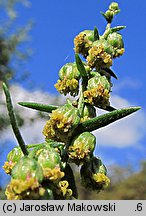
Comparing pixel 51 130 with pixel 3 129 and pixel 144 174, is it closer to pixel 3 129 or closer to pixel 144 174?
pixel 3 129

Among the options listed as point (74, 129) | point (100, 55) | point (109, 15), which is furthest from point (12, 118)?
point (109, 15)

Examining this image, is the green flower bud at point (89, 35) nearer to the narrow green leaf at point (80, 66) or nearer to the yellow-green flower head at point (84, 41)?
the yellow-green flower head at point (84, 41)

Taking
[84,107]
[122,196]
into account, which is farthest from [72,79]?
[122,196]

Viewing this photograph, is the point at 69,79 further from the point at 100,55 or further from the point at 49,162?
the point at 49,162

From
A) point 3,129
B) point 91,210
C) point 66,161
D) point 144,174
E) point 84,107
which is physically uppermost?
point 144,174

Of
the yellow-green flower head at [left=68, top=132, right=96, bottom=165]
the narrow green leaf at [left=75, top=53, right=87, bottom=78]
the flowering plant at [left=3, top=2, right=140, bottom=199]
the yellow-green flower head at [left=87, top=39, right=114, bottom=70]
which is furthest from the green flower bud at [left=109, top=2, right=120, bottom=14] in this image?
the yellow-green flower head at [left=68, top=132, right=96, bottom=165]

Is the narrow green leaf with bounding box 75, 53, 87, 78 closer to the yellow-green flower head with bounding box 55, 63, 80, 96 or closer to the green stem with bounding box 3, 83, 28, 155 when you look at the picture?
the yellow-green flower head with bounding box 55, 63, 80, 96
